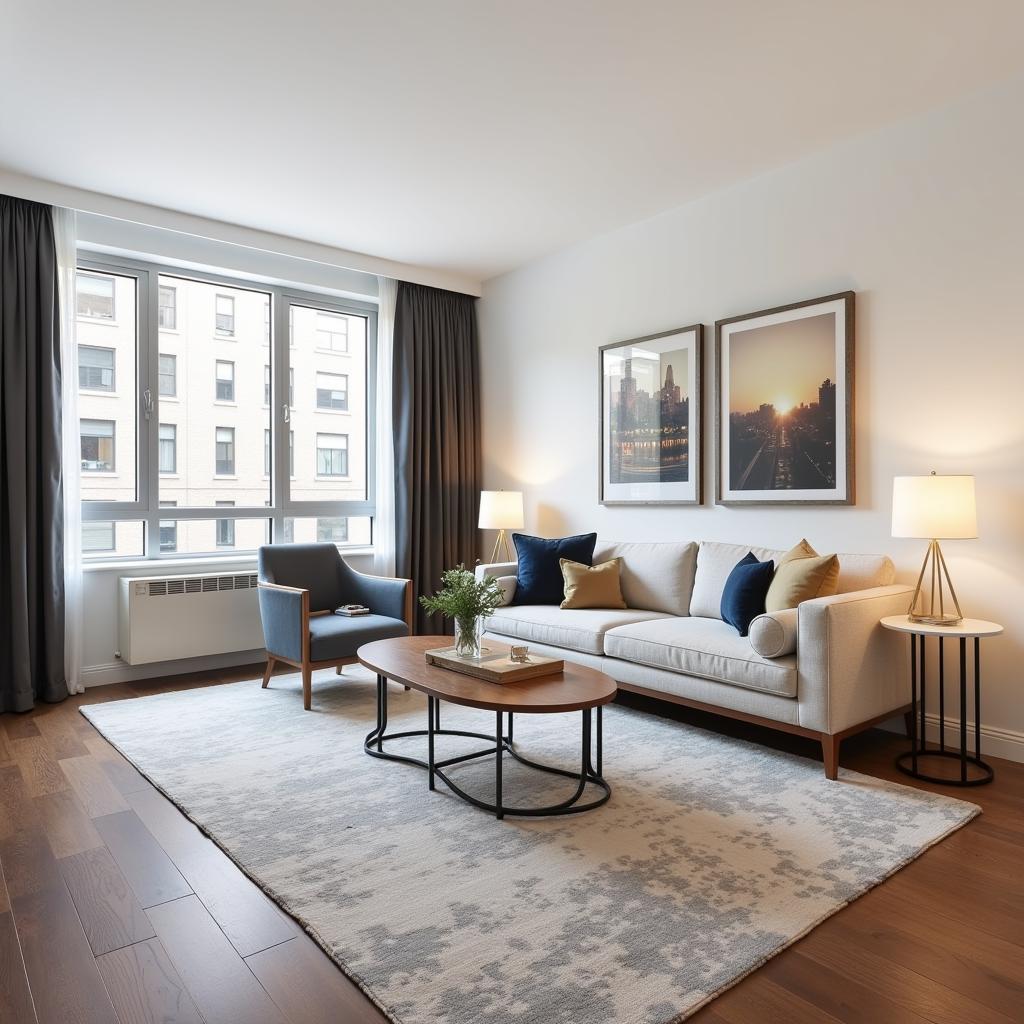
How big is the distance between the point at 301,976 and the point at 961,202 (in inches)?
156

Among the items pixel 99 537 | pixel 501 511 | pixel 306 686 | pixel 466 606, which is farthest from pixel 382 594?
pixel 99 537

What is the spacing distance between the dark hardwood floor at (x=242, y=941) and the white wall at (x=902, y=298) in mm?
1288

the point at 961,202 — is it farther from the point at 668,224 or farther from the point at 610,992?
the point at 610,992

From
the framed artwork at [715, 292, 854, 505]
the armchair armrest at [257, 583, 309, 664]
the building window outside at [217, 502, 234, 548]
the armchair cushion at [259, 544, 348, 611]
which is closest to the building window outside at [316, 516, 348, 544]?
the building window outside at [217, 502, 234, 548]

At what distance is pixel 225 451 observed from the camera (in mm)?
5387

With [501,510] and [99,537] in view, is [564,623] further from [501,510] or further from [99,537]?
[99,537]

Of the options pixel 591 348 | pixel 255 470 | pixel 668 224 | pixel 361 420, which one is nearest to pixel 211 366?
pixel 255 470

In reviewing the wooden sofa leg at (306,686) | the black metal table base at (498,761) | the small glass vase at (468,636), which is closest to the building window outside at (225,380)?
the wooden sofa leg at (306,686)

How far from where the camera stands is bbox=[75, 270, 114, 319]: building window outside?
481 cm

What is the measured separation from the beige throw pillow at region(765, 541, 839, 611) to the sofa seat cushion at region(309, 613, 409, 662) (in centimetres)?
213

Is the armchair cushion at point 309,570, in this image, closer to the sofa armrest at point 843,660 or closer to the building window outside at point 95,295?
the building window outside at point 95,295

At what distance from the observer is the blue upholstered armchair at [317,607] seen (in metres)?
4.20

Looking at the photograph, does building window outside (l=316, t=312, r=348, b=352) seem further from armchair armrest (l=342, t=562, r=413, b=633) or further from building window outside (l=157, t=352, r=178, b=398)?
armchair armrest (l=342, t=562, r=413, b=633)

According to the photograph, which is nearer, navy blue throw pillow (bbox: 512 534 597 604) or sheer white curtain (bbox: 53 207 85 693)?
sheer white curtain (bbox: 53 207 85 693)
